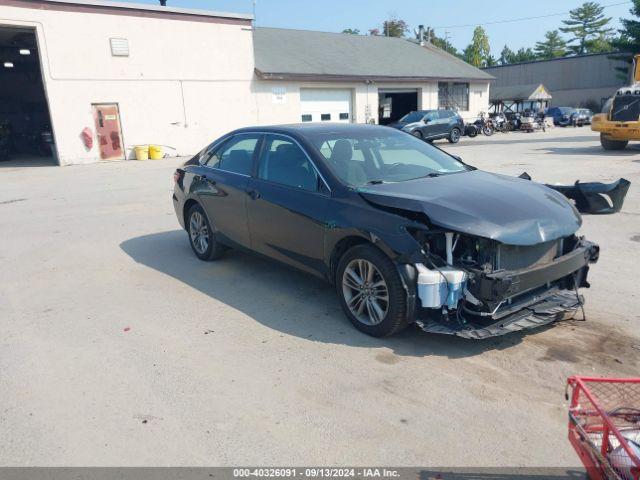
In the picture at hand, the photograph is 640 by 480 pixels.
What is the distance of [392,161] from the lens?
5.02 meters

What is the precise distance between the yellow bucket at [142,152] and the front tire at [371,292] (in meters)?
19.9

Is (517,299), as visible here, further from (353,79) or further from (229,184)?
(353,79)

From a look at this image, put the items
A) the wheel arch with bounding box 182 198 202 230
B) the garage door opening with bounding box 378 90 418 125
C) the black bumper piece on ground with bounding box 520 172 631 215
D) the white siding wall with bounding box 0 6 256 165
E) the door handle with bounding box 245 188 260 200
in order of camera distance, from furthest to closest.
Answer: the garage door opening with bounding box 378 90 418 125 < the white siding wall with bounding box 0 6 256 165 < the black bumper piece on ground with bounding box 520 172 631 215 < the wheel arch with bounding box 182 198 202 230 < the door handle with bounding box 245 188 260 200

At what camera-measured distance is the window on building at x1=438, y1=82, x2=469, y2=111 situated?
34.4m

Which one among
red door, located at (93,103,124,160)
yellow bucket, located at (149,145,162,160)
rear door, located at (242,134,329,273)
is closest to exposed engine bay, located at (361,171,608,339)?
rear door, located at (242,134,329,273)

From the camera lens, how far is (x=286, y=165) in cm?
503

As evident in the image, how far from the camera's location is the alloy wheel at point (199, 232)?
6359 millimetres

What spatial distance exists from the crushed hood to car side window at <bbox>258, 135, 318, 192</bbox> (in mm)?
651

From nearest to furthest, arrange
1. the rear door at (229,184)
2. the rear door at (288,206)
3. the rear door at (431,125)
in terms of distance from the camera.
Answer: the rear door at (288,206)
the rear door at (229,184)
the rear door at (431,125)

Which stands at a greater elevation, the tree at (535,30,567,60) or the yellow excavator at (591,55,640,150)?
the tree at (535,30,567,60)

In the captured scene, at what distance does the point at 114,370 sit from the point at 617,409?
3216 mm

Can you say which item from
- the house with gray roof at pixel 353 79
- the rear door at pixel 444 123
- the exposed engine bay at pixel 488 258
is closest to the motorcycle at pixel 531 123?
the house with gray roof at pixel 353 79

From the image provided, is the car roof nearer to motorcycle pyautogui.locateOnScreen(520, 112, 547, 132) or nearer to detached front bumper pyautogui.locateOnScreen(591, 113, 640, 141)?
detached front bumper pyautogui.locateOnScreen(591, 113, 640, 141)

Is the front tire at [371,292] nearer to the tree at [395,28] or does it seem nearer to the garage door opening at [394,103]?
the garage door opening at [394,103]
